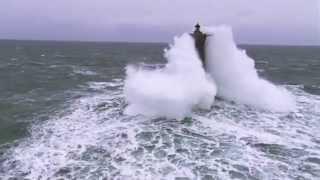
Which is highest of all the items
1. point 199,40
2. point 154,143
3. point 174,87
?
point 199,40

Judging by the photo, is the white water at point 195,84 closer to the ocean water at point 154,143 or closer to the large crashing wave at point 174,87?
the large crashing wave at point 174,87

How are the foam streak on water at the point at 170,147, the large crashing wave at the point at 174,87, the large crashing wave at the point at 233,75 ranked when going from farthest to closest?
the large crashing wave at the point at 233,75 < the large crashing wave at the point at 174,87 < the foam streak on water at the point at 170,147

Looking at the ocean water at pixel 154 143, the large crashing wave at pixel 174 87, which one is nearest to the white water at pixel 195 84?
the large crashing wave at pixel 174 87

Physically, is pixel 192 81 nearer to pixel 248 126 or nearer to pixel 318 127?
pixel 248 126

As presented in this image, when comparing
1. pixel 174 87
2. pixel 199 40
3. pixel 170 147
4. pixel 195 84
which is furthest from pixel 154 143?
pixel 199 40

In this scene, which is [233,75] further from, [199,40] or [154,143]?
[154,143]

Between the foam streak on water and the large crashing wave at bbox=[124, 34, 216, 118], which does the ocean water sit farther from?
the large crashing wave at bbox=[124, 34, 216, 118]
